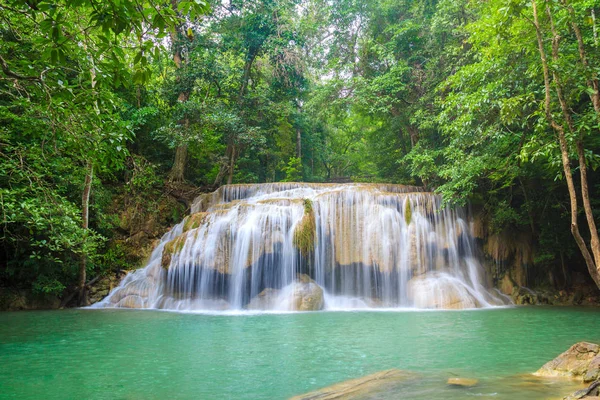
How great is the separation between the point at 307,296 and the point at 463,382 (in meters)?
7.38

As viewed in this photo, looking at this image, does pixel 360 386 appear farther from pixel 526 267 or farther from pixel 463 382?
pixel 526 267

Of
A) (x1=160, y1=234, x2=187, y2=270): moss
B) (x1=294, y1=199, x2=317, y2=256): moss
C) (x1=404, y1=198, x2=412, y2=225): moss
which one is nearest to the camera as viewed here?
(x1=294, y1=199, x2=317, y2=256): moss

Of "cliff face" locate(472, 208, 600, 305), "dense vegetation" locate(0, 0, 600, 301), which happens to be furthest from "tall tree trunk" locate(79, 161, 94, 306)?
"cliff face" locate(472, 208, 600, 305)

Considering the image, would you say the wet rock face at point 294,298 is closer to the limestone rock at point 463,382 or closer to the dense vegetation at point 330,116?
the dense vegetation at point 330,116

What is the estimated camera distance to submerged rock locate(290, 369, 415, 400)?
155 inches

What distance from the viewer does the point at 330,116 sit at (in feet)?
65.0

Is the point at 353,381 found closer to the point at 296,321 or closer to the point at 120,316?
the point at 296,321

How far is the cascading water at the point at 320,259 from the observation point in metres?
12.1

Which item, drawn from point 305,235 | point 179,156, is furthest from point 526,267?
point 179,156

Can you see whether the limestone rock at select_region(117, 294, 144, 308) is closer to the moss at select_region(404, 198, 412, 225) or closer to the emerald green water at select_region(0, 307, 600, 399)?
the emerald green water at select_region(0, 307, 600, 399)

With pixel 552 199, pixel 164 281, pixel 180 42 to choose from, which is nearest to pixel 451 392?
pixel 164 281

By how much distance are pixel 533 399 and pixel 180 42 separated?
18.2 metres

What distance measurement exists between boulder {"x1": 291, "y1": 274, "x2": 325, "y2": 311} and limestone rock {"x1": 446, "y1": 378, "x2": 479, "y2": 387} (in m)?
7.04

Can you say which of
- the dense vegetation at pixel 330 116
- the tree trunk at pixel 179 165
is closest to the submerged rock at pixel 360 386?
the dense vegetation at pixel 330 116
